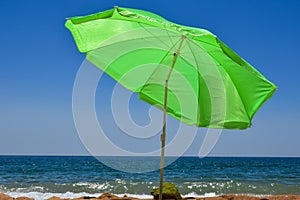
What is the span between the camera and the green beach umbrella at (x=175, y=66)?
391 centimetres

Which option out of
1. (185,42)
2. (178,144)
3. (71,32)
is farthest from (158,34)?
(178,144)

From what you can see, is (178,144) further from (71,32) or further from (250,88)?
(71,32)

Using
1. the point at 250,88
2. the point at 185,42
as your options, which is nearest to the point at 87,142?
the point at 185,42

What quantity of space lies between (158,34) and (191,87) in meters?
0.96

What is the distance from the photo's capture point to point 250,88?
4.39m

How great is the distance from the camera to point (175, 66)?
5012mm

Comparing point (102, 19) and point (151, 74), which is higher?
point (102, 19)

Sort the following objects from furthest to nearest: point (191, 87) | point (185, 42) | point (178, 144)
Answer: point (191, 87) < point (178, 144) < point (185, 42)

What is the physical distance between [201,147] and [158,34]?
1.36m

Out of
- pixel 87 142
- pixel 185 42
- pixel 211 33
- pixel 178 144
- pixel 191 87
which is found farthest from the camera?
pixel 191 87

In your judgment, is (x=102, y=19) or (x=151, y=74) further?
(x=151, y=74)

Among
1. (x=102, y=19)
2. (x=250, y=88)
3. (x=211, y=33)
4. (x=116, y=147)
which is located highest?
(x=102, y=19)

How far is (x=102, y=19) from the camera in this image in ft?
13.6

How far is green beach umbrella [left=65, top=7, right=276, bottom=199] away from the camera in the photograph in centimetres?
391
